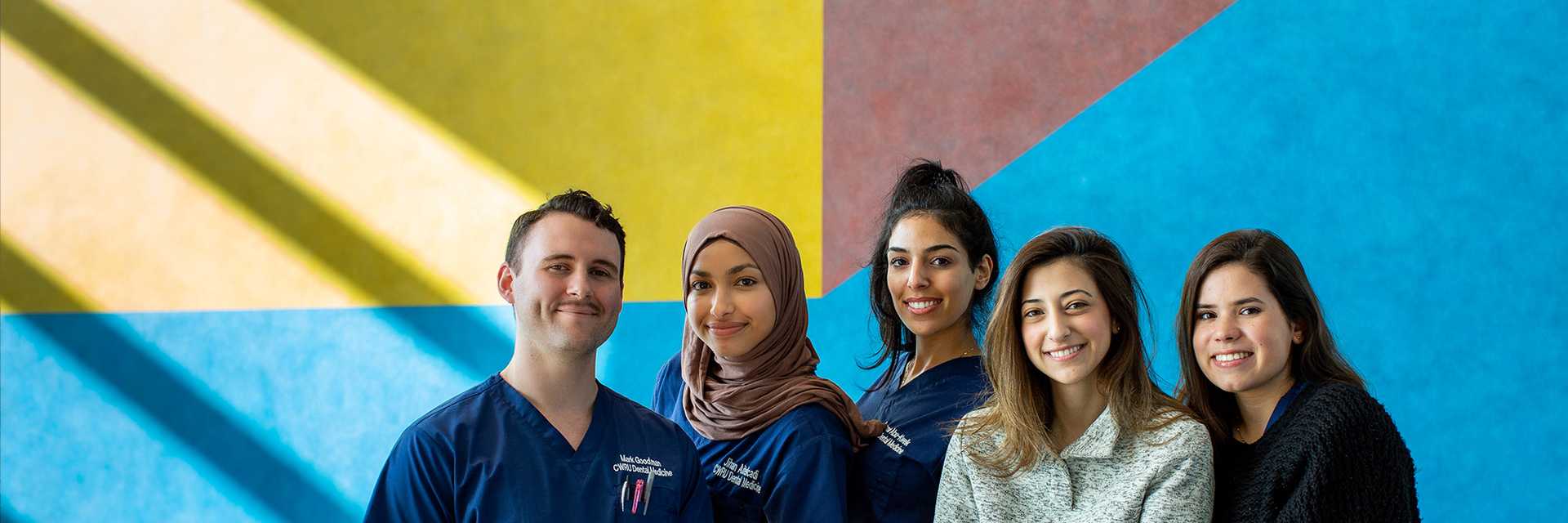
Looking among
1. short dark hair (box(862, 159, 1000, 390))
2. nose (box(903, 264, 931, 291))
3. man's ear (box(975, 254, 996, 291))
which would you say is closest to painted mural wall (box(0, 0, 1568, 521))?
short dark hair (box(862, 159, 1000, 390))

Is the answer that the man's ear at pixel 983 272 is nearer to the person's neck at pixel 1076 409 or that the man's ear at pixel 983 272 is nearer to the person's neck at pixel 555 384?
the person's neck at pixel 1076 409

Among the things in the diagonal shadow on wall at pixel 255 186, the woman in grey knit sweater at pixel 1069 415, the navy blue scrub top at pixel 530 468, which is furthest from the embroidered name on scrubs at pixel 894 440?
the diagonal shadow on wall at pixel 255 186

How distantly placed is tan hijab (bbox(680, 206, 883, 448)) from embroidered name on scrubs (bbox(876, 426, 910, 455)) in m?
0.02

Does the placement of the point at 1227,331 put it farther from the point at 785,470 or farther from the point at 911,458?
the point at 785,470

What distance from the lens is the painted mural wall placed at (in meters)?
3.69

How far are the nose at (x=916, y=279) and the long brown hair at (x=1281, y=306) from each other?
0.49m

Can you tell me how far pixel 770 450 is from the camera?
7.32 feet

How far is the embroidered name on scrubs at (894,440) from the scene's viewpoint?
235 centimetres

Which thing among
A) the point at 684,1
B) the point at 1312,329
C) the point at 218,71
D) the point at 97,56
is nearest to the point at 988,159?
the point at 684,1

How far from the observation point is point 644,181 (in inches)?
179

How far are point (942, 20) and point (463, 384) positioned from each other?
2213 mm

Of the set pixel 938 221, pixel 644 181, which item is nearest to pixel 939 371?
pixel 938 221

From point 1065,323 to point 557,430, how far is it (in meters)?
0.88

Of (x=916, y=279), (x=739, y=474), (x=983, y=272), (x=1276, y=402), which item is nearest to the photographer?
(x=1276, y=402)
